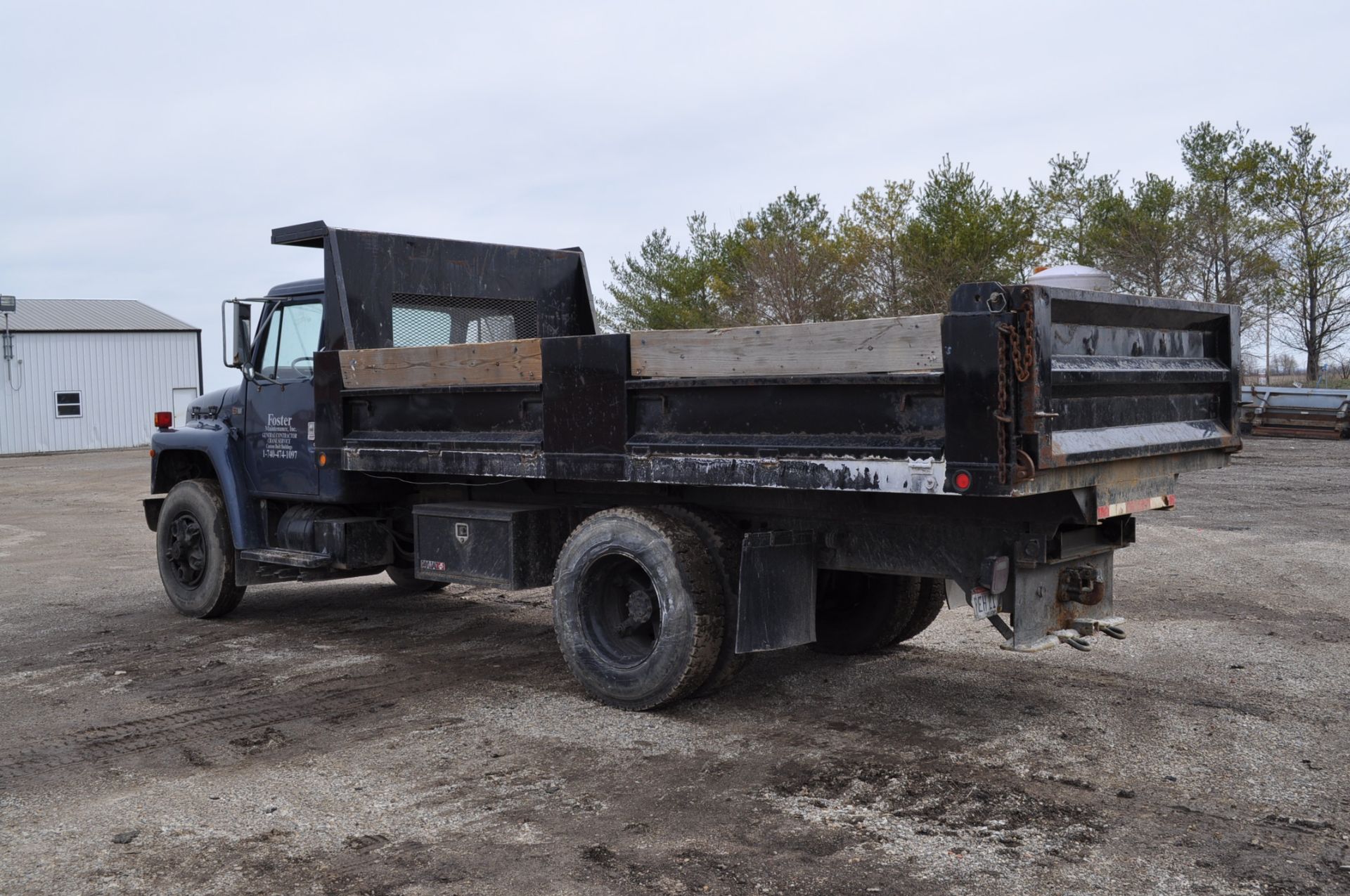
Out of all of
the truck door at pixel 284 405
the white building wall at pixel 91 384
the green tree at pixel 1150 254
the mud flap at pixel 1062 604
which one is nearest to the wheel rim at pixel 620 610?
the mud flap at pixel 1062 604

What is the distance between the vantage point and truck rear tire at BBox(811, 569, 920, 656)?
22.8 ft

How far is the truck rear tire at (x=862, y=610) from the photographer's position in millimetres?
6949

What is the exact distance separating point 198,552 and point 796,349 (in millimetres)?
5684

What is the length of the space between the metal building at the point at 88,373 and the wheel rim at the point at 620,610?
3833 centimetres

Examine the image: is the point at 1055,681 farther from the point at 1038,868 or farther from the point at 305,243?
the point at 305,243

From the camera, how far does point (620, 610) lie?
6.38 m

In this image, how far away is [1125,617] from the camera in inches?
332

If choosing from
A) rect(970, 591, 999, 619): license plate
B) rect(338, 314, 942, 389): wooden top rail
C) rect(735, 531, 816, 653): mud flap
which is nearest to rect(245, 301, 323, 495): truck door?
rect(338, 314, 942, 389): wooden top rail

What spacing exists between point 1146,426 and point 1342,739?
5.32ft

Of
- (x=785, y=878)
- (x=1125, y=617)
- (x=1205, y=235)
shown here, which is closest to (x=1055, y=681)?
(x=1125, y=617)

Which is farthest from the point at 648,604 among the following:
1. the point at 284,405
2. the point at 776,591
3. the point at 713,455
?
the point at 284,405

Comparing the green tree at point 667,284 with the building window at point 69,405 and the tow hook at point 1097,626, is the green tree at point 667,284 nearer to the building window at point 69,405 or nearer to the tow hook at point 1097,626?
the building window at point 69,405

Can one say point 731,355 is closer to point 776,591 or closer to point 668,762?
point 776,591

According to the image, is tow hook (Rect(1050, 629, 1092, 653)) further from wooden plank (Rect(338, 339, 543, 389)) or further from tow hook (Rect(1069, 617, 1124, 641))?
wooden plank (Rect(338, 339, 543, 389))
